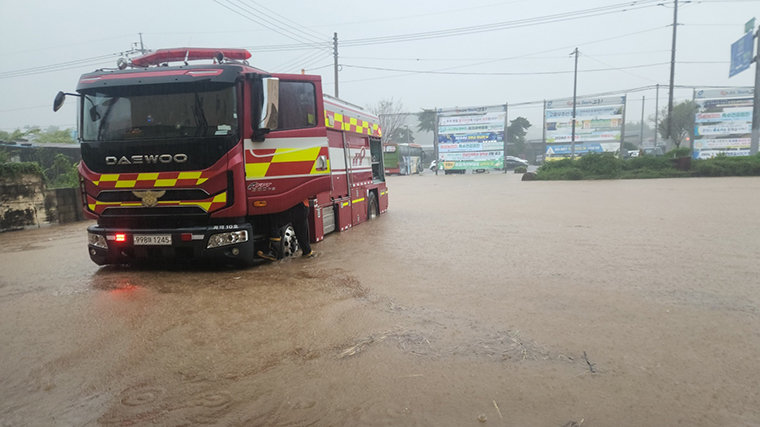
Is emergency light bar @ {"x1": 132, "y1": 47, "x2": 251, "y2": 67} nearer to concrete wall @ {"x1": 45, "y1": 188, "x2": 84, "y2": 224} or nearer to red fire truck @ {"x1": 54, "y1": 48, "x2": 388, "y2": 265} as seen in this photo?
red fire truck @ {"x1": 54, "y1": 48, "x2": 388, "y2": 265}

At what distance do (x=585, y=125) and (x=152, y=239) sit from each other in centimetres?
4204

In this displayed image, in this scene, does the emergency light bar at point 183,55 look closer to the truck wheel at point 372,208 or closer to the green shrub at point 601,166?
the truck wheel at point 372,208

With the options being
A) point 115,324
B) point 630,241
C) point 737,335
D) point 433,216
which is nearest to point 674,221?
point 630,241

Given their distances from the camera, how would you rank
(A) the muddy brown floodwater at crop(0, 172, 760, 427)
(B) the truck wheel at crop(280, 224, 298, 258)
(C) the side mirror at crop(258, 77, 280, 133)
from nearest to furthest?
1. (A) the muddy brown floodwater at crop(0, 172, 760, 427)
2. (C) the side mirror at crop(258, 77, 280, 133)
3. (B) the truck wheel at crop(280, 224, 298, 258)

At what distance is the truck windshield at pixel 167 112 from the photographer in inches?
222

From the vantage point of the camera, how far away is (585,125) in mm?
41375

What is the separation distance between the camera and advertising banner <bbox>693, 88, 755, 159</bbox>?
38.8 m

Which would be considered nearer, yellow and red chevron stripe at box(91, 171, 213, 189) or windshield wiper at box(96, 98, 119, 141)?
yellow and red chevron stripe at box(91, 171, 213, 189)

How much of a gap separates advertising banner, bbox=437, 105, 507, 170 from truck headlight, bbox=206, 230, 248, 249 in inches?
1528

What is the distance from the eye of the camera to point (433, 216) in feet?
40.8

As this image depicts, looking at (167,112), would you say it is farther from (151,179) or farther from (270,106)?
(270,106)

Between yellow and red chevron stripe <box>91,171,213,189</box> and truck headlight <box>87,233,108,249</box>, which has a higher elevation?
yellow and red chevron stripe <box>91,171,213,189</box>

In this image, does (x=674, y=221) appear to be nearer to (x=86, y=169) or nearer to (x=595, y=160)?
(x=86, y=169)

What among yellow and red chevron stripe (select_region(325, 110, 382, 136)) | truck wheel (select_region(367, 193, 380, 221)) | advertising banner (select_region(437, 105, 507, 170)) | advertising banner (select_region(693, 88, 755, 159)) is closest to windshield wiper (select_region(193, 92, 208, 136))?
yellow and red chevron stripe (select_region(325, 110, 382, 136))
